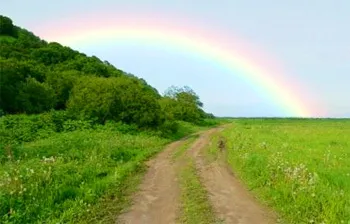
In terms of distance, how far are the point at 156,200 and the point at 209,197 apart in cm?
171

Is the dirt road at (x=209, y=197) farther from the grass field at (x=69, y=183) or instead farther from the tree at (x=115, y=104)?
the tree at (x=115, y=104)

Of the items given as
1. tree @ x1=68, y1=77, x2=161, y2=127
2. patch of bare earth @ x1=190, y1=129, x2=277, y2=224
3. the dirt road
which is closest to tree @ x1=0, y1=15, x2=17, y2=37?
tree @ x1=68, y1=77, x2=161, y2=127

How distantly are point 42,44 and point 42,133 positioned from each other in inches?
2414

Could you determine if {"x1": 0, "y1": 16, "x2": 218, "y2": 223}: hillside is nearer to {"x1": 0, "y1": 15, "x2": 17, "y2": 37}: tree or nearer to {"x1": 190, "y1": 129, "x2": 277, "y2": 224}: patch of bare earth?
{"x1": 0, "y1": 15, "x2": 17, "y2": 37}: tree

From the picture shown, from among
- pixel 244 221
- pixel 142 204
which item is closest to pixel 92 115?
pixel 142 204

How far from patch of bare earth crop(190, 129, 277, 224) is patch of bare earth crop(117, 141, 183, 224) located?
1237 millimetres

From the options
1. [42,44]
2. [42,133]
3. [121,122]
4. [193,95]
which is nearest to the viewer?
[42,133]

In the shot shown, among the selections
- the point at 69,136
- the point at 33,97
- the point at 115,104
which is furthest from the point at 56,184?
the point at 33,97

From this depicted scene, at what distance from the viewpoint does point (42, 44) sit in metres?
87.6

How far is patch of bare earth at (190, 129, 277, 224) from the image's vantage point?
10656 mm

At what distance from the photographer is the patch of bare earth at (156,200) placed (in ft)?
34.6

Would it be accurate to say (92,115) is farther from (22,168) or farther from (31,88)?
(22,168)

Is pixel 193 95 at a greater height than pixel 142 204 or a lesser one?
greater

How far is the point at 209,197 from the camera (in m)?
13.0
